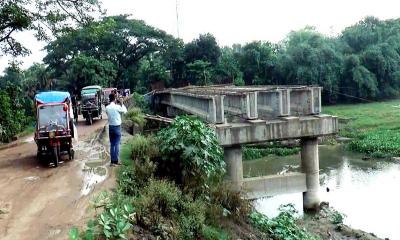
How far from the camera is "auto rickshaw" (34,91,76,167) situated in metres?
13.1

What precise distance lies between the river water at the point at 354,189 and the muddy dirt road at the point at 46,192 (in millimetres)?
8758

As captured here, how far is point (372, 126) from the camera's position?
4425 cm

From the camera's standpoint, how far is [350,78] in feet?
196

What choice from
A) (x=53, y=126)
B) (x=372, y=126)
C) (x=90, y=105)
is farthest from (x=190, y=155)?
(x=372, y=126)

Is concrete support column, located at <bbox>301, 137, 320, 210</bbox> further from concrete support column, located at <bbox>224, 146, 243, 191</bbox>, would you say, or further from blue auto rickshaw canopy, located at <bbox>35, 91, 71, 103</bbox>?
A: blue auto rickshaw canopy, located at <bbox>35, 91, 71, 103</bbox>

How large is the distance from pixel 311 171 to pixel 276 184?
4.90 feet

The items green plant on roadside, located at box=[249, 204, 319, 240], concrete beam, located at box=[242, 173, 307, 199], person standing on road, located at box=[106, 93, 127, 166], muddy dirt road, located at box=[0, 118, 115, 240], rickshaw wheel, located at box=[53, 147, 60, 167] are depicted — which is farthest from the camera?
concrete beam, located at box=[242, 173, 307, 199]

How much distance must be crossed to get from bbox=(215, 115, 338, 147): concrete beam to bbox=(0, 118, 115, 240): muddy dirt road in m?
4.40

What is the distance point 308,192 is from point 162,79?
37723mm

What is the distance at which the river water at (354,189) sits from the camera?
17.8 m

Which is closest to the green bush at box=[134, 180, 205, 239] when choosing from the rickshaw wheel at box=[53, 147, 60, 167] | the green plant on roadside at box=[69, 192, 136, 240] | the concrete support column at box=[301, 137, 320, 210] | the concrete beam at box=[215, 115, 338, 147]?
the green plant on roadside at box=[69, 192, 136, 240]

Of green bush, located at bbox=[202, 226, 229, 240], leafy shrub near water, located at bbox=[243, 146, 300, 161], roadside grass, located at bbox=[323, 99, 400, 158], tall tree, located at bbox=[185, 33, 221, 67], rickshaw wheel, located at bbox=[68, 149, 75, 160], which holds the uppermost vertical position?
tall tree, located at bbox=[185, 33, 221, 67]

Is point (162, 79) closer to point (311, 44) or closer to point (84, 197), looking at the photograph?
point (311, 44)

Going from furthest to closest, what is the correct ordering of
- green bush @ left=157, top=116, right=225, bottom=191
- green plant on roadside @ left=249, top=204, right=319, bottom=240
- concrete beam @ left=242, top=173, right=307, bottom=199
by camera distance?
concrete beam @ left=242, top=173, right=307, bottom=199, green plant on roadside @ left=249, top=204, right=319, bottom=240, green bush @ left=157, top=116, right=225, bottom=191
